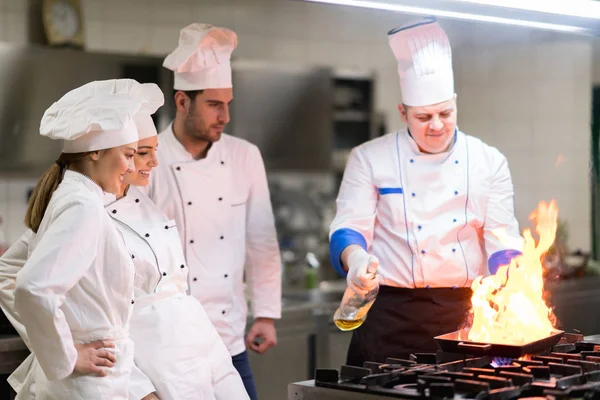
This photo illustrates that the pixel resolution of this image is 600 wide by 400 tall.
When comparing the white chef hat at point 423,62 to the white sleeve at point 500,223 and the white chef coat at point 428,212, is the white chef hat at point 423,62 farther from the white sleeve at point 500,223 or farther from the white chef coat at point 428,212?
the white sleeve at point 500,223

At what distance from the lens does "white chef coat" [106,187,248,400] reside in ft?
8.68

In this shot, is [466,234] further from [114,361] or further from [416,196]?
[114,361]

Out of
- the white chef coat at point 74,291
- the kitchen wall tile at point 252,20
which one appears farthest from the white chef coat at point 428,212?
the kitchen wall tile at point 252,20

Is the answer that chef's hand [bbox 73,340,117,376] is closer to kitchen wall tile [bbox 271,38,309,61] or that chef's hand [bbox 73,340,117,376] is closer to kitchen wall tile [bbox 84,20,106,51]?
kitchen wall tile [bbox 84,20,106,51]

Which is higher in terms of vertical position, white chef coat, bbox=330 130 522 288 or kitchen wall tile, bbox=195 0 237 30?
kitchen wall tile, bbox=195 0 237 30

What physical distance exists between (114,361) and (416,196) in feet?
4.18

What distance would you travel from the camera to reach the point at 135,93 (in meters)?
2.56

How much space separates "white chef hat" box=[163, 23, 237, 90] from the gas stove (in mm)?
1308

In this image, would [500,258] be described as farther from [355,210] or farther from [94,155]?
[94,155]

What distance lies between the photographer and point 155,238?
2811 millimetres

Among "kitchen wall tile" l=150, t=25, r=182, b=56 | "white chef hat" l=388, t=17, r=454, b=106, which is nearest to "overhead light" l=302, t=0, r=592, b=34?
"white chef hat" l=388, t=17, r=454, b=106

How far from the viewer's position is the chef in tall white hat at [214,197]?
3.24 m

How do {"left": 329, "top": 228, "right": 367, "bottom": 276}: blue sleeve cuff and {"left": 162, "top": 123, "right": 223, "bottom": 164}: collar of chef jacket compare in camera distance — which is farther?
{"left": 162, "top": 123, "right": 223, "bottom": 164}: collar of chef jacket

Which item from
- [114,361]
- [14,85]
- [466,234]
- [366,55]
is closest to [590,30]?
[466,234]
